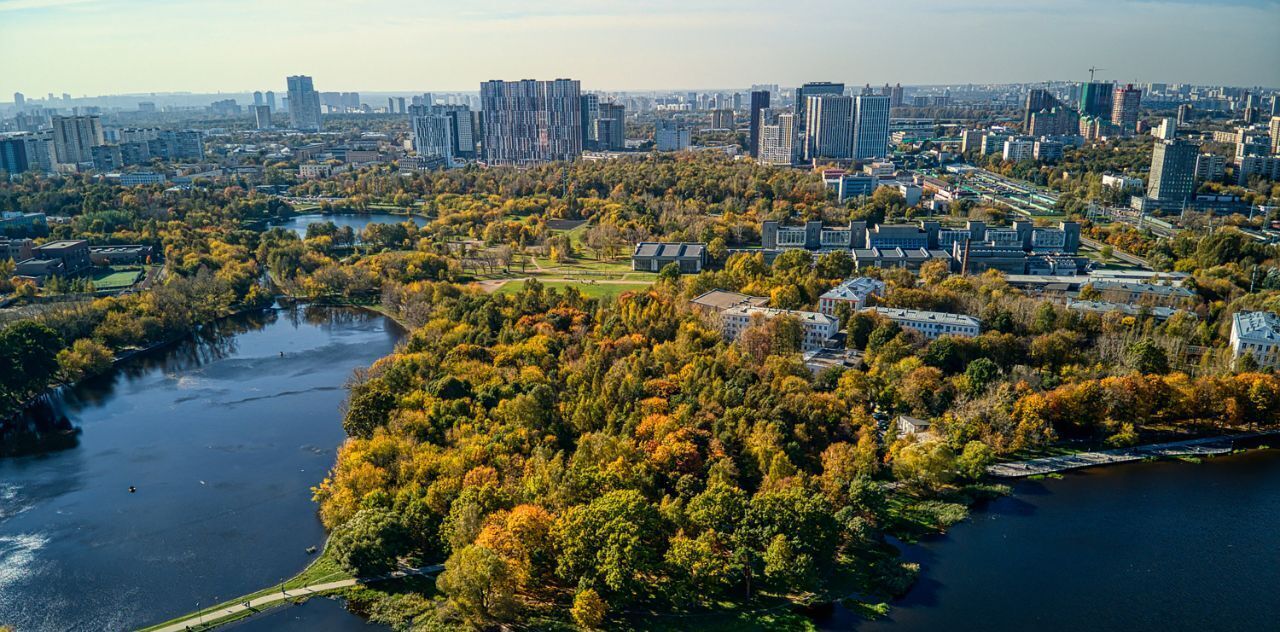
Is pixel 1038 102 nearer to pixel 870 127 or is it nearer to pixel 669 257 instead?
pixel 870 127

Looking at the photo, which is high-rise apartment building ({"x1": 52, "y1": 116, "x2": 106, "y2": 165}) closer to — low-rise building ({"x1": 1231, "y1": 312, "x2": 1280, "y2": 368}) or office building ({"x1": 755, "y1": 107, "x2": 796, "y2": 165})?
office building ({"x1": 755, "y1": 107, "x2": 796, "y2": 165})

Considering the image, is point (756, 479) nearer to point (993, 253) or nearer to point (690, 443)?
point (690, 443)

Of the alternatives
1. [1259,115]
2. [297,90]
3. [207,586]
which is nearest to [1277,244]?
[207,586]

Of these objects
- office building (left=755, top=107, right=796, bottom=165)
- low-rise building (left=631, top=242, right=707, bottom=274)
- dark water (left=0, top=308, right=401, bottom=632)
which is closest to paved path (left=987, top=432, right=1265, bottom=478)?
dark water (left=0, top=308, right=401, bottom=632)

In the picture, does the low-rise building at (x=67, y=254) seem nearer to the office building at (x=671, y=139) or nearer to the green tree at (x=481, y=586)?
the green tree at (x=481, y=586)

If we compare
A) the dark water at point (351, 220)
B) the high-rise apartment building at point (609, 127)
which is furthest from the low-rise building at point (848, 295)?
the high-rise apartment building at point (609, 127)


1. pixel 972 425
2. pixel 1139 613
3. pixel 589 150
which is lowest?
pixel 1139 613
